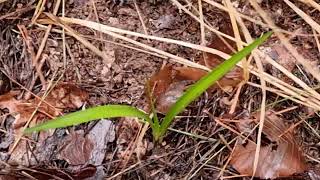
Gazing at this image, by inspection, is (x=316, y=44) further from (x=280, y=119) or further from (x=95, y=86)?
(x=95, y=86)

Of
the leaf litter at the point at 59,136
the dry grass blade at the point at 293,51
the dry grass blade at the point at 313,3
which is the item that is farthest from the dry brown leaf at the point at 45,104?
the dry grass blade at the point at 313,3

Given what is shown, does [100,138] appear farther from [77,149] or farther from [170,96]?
[170,96]

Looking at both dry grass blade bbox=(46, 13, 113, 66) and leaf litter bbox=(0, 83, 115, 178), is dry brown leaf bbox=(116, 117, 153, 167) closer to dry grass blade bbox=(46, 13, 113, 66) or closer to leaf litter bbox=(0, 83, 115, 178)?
leaf litter bbox=(0, 83, 115, 178)

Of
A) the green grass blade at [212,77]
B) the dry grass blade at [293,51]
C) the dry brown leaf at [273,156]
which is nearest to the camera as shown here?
the green grass blade at [212,77]

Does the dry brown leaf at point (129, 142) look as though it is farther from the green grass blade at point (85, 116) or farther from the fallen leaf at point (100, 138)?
the green grass blade at point (85, 116)

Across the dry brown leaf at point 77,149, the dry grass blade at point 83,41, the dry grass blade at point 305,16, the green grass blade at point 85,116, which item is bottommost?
the dry brown leaf at point 77,149

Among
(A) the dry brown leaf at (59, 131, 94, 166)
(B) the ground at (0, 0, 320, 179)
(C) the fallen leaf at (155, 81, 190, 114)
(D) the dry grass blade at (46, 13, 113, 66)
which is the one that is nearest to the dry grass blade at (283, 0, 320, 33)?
(B) the ground at (0, 0, 320, 179)

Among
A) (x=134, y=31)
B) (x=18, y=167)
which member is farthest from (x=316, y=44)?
(x=18, y=167)

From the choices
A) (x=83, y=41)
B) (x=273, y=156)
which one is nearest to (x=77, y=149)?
(x=83, y=41)
